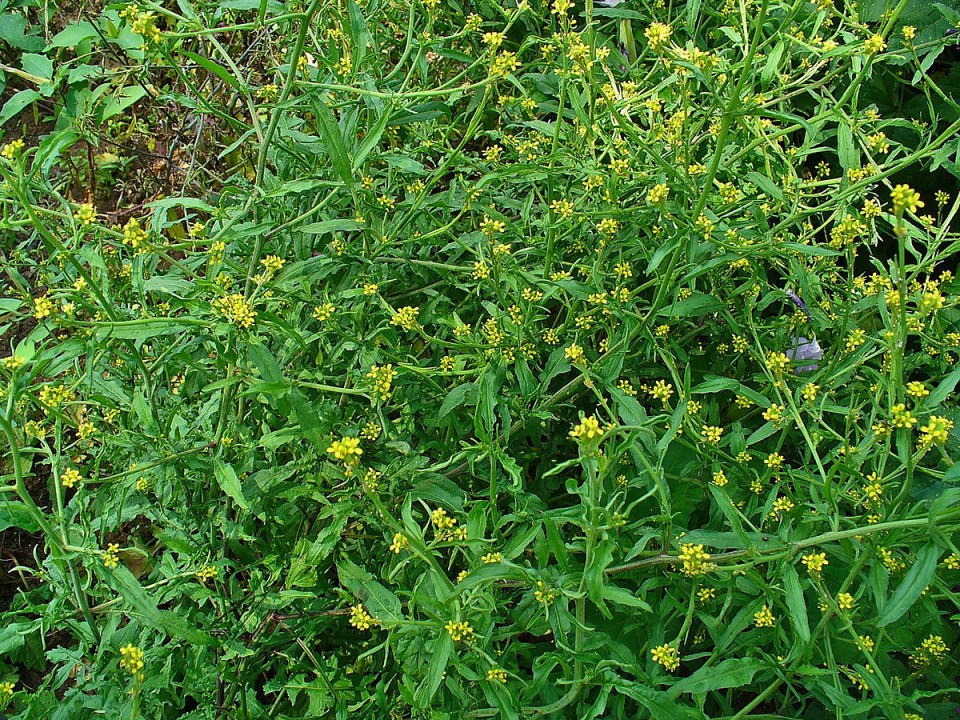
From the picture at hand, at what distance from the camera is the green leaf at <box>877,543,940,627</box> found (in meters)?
1.62

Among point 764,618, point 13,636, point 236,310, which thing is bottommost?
point 13,636

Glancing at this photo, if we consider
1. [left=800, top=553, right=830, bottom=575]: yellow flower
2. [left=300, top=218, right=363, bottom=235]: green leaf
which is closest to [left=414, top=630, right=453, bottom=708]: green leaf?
[left=800, top=553, right=830, bottom=575]: yellow flower

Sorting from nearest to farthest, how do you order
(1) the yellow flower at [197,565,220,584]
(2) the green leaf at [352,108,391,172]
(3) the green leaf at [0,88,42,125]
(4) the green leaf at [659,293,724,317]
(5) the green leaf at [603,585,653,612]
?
(5) the green leaf at [603,585,653,612]
(1) the yellow flower at [197,565,220,584]
(2) the green leaf at [352,108,391,172]
(4) the green leaf at [659,293,724,317]
(3) the green leaf at [0,88,42,125]

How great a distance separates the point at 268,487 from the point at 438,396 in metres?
0.51

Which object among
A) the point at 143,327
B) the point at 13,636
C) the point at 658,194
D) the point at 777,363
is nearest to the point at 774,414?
the point at 777,363

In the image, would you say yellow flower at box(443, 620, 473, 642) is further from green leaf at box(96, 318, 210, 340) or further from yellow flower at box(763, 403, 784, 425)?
yellow flower at box(763, 403, 784, 425)

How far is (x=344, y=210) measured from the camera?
2.55 metres

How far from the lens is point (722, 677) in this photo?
1.77 m

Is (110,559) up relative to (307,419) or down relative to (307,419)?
down

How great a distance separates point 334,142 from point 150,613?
113 cm

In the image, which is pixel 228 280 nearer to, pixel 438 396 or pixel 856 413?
pixel 438 396

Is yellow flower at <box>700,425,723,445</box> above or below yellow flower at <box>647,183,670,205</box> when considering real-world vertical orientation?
below

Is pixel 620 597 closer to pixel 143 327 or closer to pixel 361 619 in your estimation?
pixel 361 619

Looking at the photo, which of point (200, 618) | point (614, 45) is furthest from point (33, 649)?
point (614, 45)
